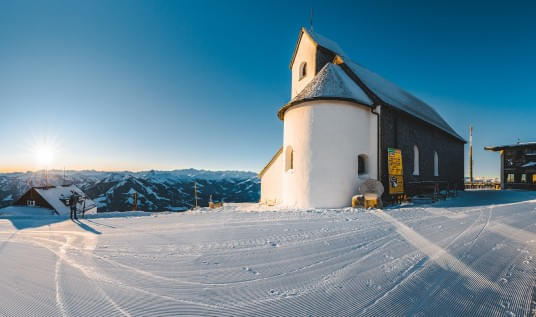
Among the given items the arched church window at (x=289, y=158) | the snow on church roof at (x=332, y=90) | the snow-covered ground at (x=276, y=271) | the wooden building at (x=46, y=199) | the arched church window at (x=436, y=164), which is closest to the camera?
the snow-covered ground at (x=276, y=271)

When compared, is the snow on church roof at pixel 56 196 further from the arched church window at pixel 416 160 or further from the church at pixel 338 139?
the arched church window at pixel 416 160

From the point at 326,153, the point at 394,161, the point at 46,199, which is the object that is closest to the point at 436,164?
the point at 394,161

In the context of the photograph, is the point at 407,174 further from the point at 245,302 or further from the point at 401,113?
the point at 245,302

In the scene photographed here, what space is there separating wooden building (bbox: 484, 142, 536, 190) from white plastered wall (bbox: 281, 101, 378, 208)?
24.2 m

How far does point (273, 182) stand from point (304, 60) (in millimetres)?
9663

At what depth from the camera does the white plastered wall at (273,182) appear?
19453 mm

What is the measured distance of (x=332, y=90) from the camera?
1274 centimetres

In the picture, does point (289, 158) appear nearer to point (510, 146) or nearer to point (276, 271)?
point (276, 271)

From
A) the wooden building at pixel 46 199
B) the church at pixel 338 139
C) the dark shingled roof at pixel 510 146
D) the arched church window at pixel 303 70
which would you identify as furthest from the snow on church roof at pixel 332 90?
the wooden building at pixel 46 199

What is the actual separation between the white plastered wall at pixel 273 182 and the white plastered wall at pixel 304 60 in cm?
544

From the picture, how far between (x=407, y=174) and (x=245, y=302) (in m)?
15.1

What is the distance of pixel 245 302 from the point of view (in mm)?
3074

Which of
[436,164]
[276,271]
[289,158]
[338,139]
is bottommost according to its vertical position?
[276,271]

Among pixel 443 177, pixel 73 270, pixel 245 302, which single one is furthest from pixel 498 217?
pixel 443 177
